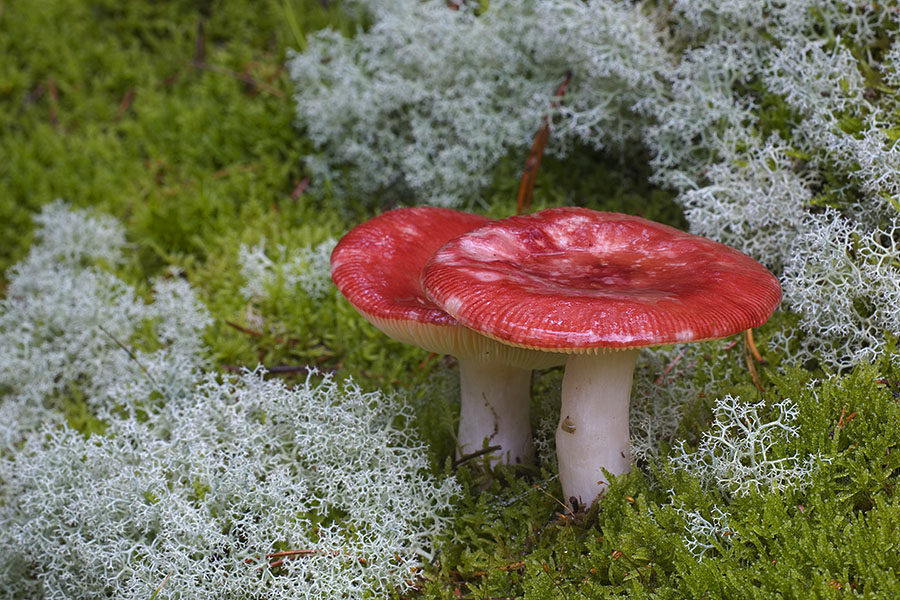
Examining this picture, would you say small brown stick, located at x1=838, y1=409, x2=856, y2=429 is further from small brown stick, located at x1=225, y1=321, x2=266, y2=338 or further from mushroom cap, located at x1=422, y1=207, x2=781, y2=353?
small brown stick, located at x1=225, y1=321, x2=266, y2=338

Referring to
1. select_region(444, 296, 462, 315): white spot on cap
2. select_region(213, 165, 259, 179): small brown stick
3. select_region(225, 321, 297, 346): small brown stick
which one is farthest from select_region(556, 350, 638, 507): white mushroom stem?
select_region(213, 165, 259, 179): small brown stick

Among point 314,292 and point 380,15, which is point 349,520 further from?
Answer: point 380,15

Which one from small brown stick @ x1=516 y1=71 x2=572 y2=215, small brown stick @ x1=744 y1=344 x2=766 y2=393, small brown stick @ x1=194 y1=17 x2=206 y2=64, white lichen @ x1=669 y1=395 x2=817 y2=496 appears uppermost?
small brown stick @ x1=194 y1=17 x2=206 y2=64

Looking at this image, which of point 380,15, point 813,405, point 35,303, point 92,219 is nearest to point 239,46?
point 380,15

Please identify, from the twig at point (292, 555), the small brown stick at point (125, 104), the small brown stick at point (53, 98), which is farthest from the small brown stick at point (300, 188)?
the twig at point (292, 555)

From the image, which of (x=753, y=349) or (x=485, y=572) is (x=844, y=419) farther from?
(x=485, y=572)

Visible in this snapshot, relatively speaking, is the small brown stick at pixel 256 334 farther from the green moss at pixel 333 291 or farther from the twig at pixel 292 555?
the twig at pixel 292 555
